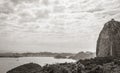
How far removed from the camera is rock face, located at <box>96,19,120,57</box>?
41.4 meters

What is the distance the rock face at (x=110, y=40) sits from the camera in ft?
136

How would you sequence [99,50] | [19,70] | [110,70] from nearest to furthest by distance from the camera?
1. [110,70]
2. [19,70]
3. [99,50]

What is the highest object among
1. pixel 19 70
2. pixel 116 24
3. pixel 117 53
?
pixel 116 24

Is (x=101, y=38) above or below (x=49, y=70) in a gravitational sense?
above

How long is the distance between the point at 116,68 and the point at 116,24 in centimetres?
2194

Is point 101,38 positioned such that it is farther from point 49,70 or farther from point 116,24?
point 49,70

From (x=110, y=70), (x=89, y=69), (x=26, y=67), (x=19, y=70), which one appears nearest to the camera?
(x=110, y=70)

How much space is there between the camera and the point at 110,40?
42906mm

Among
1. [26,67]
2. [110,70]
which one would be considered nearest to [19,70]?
[26,67]

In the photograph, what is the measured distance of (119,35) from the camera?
4231 centimetres

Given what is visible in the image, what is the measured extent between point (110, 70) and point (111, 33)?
70.3 feet

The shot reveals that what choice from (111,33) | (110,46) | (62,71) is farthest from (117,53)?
(62,71)

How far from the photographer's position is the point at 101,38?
4634cm

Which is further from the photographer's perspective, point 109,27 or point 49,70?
point 109,27
